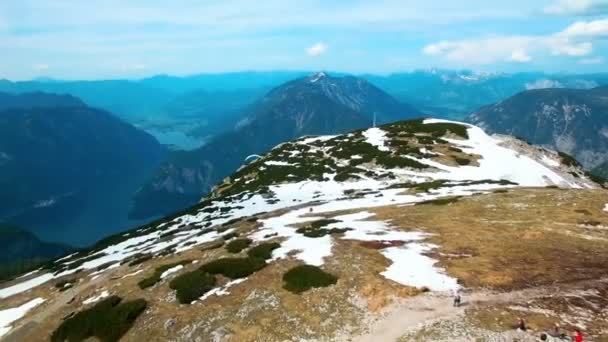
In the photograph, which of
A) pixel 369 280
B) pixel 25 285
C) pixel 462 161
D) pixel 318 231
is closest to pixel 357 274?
pixel 369 280

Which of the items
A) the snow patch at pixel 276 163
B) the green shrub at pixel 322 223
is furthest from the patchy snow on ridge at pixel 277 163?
the green shrub at pixel 322 223

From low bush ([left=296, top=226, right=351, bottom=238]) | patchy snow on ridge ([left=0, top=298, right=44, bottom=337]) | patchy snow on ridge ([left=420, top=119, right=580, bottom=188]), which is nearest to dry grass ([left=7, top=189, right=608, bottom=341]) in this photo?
patchy snow on ridge ([left=0, top=298, right=44, bottom=337])

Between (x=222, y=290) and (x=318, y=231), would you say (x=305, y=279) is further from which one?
(x=318, y=231)

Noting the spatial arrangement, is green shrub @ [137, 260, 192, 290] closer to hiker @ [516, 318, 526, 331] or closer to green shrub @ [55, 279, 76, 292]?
green shrub @ [55, 279, 76, 292]

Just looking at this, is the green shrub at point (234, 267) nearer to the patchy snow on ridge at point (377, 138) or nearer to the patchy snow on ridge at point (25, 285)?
the patchy snow on ridge at point (25, 285)

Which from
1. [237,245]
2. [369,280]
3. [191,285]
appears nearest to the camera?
[369,280]

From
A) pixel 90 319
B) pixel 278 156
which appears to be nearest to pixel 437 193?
pixel 90 319
